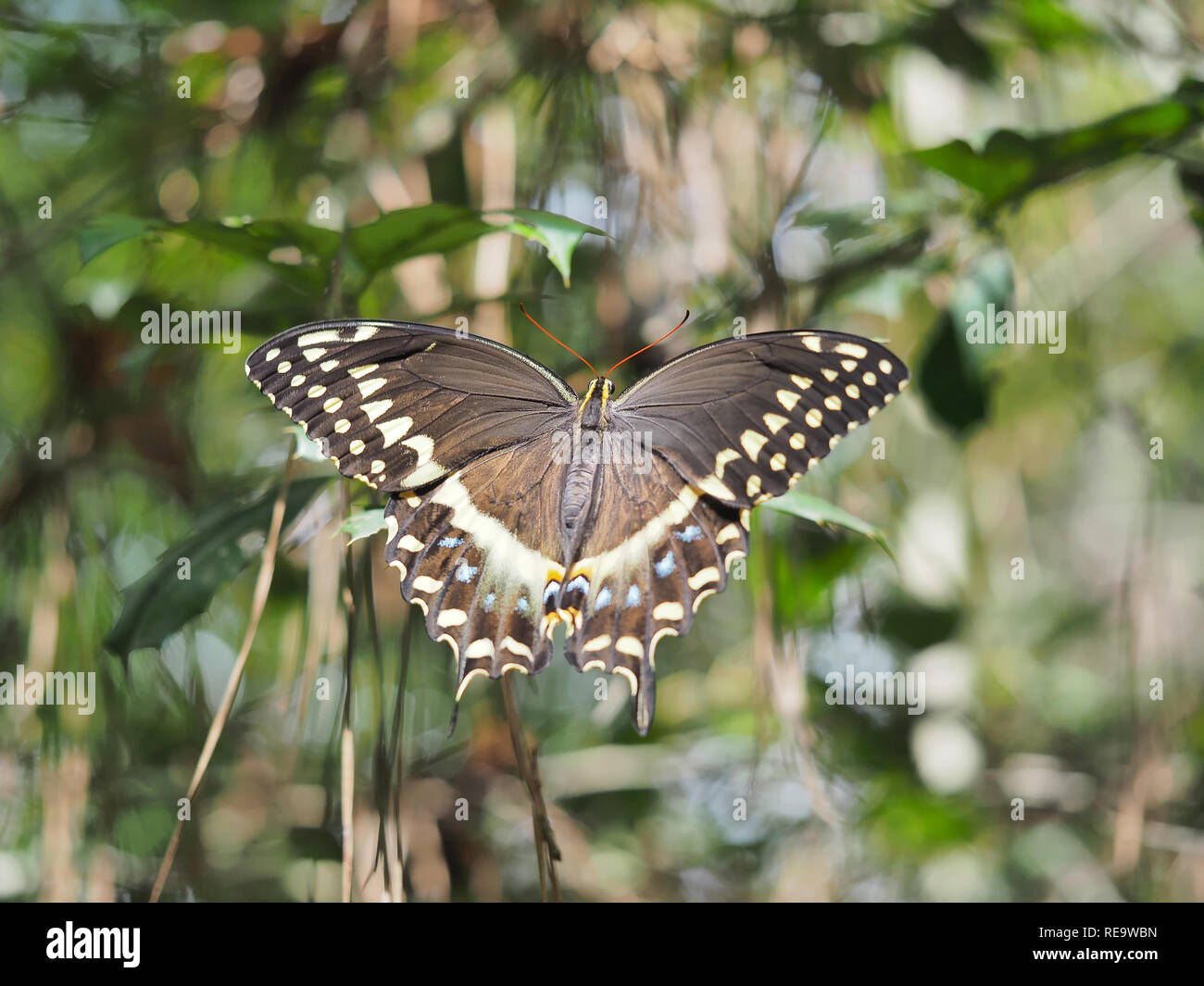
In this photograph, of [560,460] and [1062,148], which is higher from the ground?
[1062,148]

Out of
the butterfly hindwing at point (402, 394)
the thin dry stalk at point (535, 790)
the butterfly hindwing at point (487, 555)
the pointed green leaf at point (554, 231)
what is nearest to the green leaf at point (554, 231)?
the pointed green leaf at point (554, 231)

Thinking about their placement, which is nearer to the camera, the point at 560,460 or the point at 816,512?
the point at 816,512

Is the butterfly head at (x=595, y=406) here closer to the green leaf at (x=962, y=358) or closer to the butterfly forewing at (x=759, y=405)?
the butterfly forewing at (x=759, y=405)

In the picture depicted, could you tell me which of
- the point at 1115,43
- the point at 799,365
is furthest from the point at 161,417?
the point at 1115,43

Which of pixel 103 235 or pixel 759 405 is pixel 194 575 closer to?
pixel 103 235

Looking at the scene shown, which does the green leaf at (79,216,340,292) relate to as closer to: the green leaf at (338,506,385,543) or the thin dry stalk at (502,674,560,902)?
the green leaf at (338,506,385,543)

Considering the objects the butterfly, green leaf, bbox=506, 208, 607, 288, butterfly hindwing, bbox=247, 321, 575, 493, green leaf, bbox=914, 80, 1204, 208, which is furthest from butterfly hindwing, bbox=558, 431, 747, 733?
green leaf, bbox=914, 80, 1204, 208

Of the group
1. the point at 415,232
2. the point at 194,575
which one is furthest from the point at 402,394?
the point at 194,575
